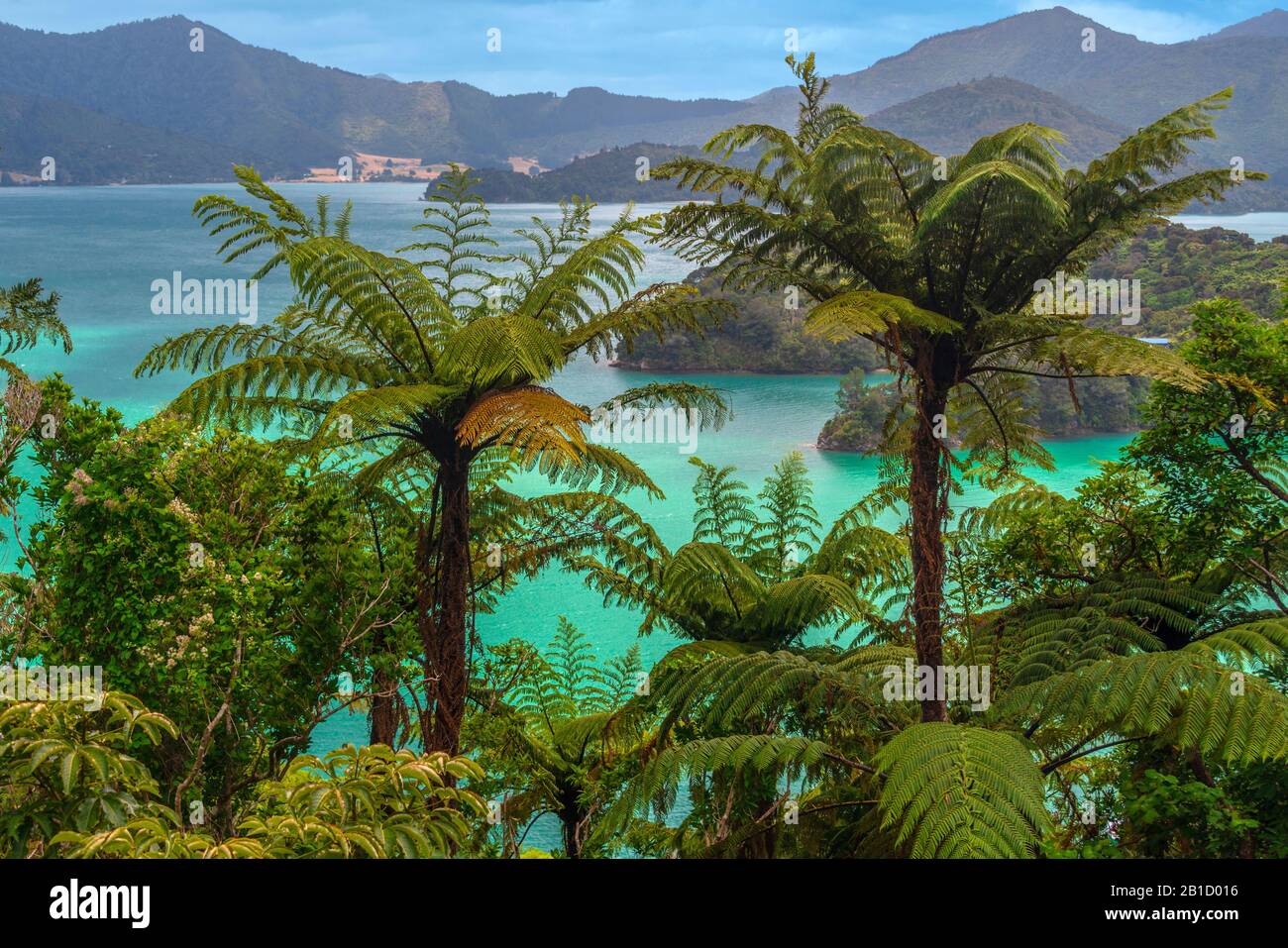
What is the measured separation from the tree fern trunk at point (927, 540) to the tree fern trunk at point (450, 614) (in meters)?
2.14

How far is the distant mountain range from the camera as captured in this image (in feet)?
152

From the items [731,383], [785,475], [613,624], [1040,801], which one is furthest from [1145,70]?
[1040,801]

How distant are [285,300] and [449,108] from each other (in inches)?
1433

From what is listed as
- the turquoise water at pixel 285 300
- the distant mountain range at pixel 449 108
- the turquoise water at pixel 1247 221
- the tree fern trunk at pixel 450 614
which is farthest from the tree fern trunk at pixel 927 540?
the turquoise water at pixel 1247 221

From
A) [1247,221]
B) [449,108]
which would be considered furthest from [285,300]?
[1247,221]

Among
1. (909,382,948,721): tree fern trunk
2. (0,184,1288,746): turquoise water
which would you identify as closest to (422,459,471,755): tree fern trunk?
(909,382,948,721): tree fern trunk

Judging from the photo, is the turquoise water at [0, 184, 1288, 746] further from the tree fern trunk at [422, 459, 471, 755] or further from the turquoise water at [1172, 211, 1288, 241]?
the tree fern trunk at [422, 459, 471, 755]

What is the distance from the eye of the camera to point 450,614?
17.1 feet

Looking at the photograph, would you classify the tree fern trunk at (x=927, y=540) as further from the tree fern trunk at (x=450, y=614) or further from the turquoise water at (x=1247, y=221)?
the turquoise water at (x=1247, y=221)

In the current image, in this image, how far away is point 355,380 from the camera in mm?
5195

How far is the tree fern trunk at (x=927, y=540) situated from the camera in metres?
4.49

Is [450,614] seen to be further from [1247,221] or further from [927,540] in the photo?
[1247,221]
